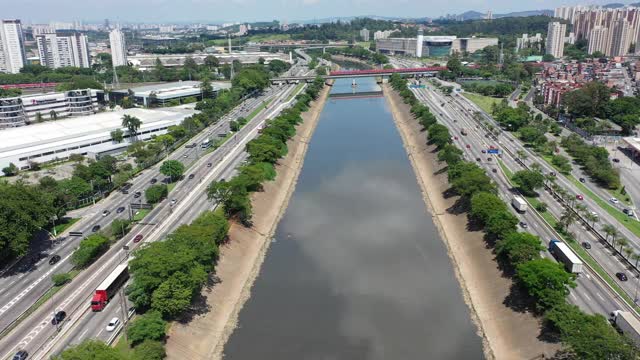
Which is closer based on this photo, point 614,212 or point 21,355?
point 21,355

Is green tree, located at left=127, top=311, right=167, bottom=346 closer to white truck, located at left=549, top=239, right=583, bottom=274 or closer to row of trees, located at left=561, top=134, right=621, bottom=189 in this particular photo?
white truck, located at left=549, top=239, right=583, bottom=274

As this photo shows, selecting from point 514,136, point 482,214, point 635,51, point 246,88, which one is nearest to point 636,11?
point 635,51

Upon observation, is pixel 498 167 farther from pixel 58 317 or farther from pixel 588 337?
pixel 58 317

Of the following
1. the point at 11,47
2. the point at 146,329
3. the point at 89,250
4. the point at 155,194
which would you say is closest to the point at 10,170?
the point at 155,194

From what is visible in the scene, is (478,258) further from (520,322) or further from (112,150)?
(112,150)

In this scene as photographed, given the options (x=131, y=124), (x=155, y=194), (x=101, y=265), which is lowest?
(x=101, y=265)

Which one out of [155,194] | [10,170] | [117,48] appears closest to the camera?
[155,194]
